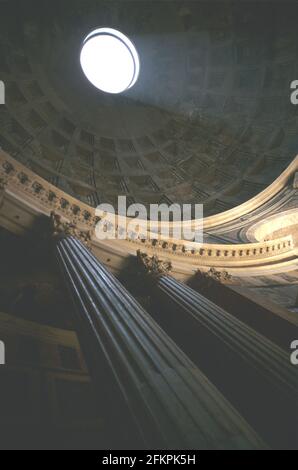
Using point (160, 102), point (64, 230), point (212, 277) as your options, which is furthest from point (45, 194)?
point (160, 102)

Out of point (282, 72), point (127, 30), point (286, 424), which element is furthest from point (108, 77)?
point (286, 424)

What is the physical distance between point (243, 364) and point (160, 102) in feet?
46.9

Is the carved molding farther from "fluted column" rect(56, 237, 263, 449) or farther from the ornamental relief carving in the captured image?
"fluted column" rect(56, 237, 263, 449)

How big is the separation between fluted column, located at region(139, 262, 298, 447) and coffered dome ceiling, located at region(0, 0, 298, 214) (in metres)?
8.21

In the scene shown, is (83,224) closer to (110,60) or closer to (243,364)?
(243,364)

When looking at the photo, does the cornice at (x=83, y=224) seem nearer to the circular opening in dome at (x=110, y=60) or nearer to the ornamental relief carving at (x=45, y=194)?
the ornamental relief carving at (x=45, y=194)

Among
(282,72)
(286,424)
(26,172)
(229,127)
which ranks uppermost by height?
(282,72)

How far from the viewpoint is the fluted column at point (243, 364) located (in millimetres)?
4299

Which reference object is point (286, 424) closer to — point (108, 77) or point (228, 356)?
point (228, 356)

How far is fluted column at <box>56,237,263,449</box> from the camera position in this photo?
10.1ft

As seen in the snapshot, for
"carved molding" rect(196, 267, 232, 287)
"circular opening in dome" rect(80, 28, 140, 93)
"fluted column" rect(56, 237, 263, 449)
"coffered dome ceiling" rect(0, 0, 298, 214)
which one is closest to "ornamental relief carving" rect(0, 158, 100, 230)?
"carved molding" rect(196, 267, 232, 287)

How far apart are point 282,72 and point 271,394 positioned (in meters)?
13.6

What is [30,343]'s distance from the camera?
264 inches

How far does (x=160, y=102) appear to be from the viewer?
16.6 metres
